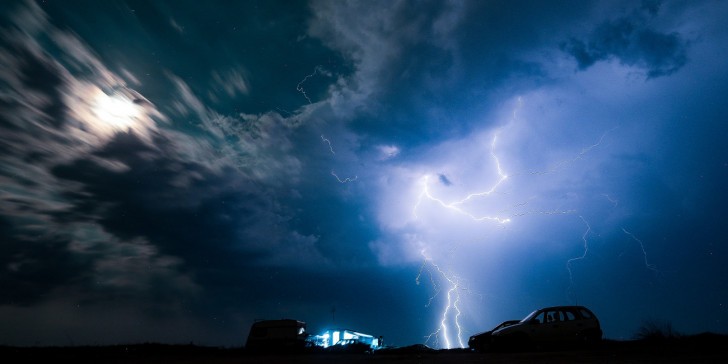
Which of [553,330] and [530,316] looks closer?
[553,330]

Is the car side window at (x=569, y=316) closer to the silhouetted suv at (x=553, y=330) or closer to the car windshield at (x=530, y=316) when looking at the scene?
the silhouetted suv at (x=553, y=330)

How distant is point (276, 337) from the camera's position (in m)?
17.7

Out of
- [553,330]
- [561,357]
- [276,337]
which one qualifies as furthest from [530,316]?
[276,337]

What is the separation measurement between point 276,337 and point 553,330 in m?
12.6

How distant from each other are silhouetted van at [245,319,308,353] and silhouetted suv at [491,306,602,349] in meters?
10.2

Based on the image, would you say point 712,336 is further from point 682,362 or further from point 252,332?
point 252,332

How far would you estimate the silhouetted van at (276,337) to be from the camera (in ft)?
57.7

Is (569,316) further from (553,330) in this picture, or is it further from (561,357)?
(561,357)

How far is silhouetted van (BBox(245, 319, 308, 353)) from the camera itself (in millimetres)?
17594

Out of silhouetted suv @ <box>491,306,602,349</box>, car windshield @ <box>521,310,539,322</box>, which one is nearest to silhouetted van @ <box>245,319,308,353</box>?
silhouetted suv @ <box>491,306,602,349</box>

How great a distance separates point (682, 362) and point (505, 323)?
10.9 meters

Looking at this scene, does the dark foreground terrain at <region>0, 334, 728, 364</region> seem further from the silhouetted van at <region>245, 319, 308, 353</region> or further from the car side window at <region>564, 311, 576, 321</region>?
the silhouetted van at <region>245, 319, 308, 353</region>

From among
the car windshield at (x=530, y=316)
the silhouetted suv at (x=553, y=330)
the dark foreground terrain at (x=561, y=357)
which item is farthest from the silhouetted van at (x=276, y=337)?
the car windshield at (x=530, y=316)

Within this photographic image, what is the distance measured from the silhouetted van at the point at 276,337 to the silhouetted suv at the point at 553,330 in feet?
33.4
